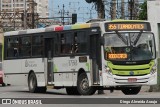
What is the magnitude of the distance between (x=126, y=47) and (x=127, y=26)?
1.05 meters

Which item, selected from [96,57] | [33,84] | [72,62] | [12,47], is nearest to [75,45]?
[72,62]

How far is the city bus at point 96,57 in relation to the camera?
2288 cm

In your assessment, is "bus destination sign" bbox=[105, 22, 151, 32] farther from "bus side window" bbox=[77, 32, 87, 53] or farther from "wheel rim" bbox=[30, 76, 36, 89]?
"wheel rim" bbox=[30, 76, 36, 89]

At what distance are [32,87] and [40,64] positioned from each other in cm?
167

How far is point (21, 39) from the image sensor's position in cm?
2911

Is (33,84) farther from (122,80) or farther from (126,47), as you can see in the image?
(126,47)

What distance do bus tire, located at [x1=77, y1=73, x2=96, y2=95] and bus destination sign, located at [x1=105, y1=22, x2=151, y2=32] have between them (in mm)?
2380

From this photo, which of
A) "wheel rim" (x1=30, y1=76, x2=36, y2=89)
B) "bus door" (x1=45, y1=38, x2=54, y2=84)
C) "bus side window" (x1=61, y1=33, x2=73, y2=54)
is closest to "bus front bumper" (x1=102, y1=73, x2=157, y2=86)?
"bus side window" (x1=61, y1=33, x2=73, y2=54)

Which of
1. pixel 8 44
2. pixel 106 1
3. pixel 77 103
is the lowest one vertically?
pixel 77 103

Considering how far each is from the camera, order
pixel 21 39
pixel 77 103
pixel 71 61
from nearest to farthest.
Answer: pixel 77 103 → pixel 71 61 → pixel 21 39

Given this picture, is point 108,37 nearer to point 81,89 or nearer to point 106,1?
point 81,89

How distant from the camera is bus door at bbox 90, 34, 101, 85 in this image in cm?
2316

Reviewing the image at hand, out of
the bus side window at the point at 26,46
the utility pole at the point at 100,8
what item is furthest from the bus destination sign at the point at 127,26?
the utility pole at the point at 100,8

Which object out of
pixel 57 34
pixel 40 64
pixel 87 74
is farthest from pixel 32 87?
pixel 87 74
